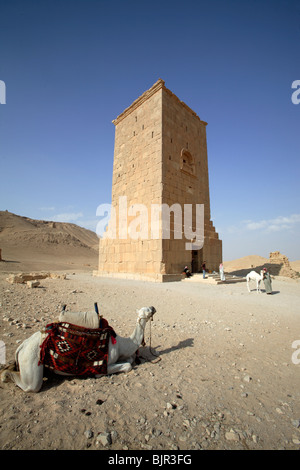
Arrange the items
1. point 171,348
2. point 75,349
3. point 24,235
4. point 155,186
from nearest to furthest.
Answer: point 75,349 → point 171,348 → point 155,186 → point 24,235

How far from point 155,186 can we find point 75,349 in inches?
429

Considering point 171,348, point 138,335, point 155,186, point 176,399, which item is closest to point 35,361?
point 138,335

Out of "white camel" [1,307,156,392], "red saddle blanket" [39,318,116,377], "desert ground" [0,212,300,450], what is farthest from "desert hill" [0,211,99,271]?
"red saddle blanket" [39,318,116,377]

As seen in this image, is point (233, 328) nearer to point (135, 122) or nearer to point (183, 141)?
point (183, 141)

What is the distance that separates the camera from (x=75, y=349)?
2.16 m

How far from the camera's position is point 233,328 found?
3.88 m

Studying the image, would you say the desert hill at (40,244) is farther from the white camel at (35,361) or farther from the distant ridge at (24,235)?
the white camel at (35,361)

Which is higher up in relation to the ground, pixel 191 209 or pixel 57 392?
pixel 191 209

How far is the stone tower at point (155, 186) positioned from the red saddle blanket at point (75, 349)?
8264mm

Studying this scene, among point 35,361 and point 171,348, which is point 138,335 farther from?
point 35,361

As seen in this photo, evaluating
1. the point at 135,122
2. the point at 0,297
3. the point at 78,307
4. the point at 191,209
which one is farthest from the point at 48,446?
the point at 135,122

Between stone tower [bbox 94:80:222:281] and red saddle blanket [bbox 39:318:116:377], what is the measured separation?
8.26 metres

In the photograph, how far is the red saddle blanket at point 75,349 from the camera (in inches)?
82.9
